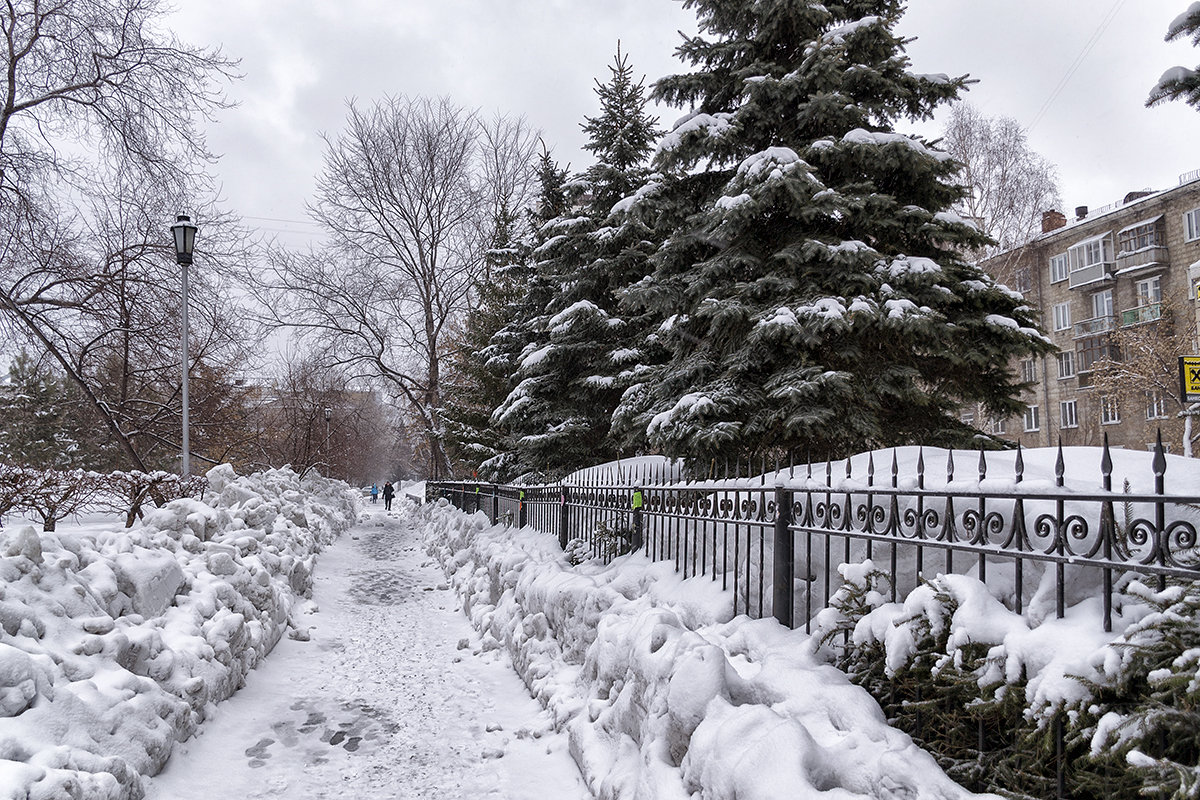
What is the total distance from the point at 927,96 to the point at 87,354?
13746mm

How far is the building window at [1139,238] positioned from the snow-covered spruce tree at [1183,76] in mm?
30952

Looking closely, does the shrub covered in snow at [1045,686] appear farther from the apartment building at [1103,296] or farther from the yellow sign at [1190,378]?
the apartment building at [1103,296]

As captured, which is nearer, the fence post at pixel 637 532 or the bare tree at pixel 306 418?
the fence post at pixel 637 532

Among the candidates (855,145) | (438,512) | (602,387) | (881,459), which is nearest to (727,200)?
(855,145)

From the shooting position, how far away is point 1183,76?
5664 mm

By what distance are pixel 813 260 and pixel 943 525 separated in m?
5.57

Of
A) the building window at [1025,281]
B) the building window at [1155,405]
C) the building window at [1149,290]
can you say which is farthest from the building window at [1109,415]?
the building window at [1025,281]

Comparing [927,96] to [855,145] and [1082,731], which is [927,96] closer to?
[855,145]

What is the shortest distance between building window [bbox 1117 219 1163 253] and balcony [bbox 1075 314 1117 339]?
10.1 ft

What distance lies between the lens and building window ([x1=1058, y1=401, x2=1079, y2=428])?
32.6 metres

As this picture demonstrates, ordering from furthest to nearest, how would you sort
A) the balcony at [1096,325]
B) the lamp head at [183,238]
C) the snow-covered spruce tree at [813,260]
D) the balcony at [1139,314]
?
1. the balcony at [1096,325]
2. the balcony at [1139,314]
3. the lamp head at [183,238]
4. the snow-covered spruce tree at [813,260]

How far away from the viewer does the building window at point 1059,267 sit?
34.2 metres

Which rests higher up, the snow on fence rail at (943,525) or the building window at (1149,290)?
the building window at (1149,290)

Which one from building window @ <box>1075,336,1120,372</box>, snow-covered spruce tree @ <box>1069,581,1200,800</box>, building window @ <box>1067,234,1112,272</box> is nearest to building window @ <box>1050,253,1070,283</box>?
building window @ <box>1067,234,1112,272</box>
